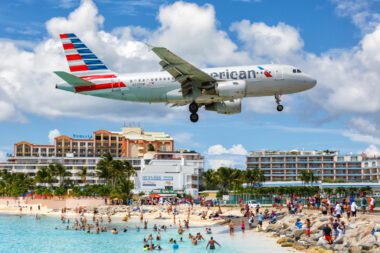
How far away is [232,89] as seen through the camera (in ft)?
134

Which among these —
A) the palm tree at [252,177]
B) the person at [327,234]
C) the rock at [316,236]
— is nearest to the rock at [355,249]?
the person at [327,234]

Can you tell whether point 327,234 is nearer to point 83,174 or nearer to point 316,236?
point 316,236

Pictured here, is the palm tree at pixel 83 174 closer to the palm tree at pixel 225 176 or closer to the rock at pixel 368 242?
the palm tree at pixel 225 176

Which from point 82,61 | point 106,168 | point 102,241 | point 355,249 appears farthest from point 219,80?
point 106,168

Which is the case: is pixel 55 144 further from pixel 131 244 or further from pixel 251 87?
pixel 251 87

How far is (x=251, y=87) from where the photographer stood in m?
41.7

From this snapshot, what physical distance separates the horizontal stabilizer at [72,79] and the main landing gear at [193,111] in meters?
7.93

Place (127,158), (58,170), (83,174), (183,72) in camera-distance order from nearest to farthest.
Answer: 1. (183,72)
2. (58,170)
3. (83,174)
4. (127,158)

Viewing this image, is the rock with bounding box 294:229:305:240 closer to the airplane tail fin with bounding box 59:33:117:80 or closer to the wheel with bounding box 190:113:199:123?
the wheel with bounding box 190:113:199:123

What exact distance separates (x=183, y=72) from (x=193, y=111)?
364 cm

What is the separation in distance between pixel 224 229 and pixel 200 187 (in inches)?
2941

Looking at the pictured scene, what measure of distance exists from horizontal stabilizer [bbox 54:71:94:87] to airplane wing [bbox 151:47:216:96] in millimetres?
6817

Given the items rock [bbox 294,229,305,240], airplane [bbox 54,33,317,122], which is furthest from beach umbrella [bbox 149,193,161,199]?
airplane [bbox 54,33,317,122]

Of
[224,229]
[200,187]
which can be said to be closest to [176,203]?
[200,187]
